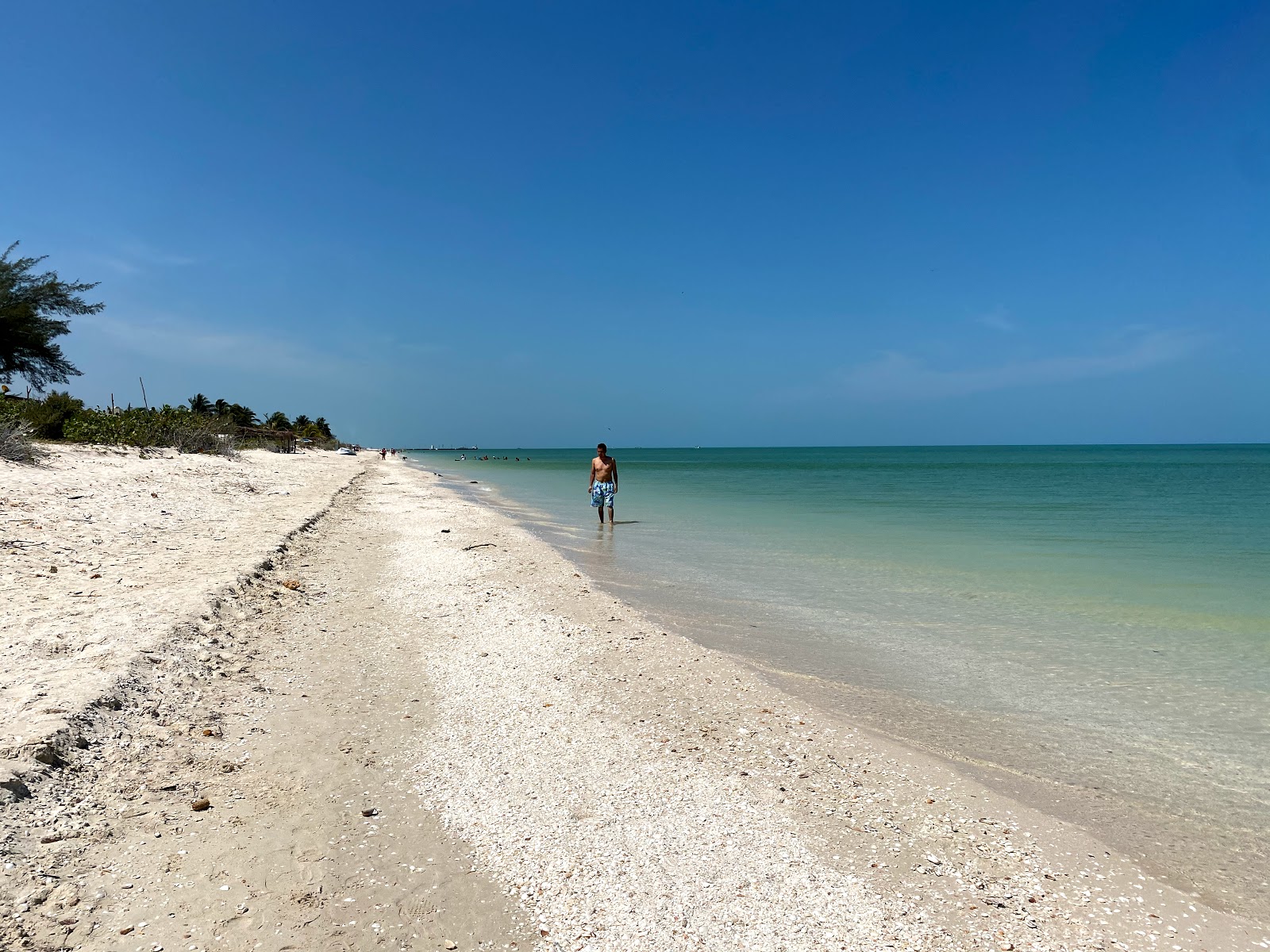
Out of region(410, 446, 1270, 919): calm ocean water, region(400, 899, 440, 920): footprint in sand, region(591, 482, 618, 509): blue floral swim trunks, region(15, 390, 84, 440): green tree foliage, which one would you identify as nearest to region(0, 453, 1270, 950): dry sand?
region(400, 899, 440, 920): footprint in sand

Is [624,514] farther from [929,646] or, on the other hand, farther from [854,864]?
[854,864]

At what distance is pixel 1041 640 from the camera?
782cm

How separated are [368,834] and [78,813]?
1439mm

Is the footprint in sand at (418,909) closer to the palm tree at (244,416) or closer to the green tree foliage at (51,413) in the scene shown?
the green tree foliage at (51,413)

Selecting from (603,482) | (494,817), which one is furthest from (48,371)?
(494,817)

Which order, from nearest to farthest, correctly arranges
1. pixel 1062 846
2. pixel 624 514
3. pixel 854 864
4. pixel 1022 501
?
1. pixel 854 864
2. pixel 1062 846
3. pixel 624 514
4. pixel 1022 501

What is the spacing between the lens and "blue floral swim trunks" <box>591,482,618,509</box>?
1886cm

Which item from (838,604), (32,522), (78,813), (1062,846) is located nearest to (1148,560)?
(838,604)

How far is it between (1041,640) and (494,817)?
22.6 ft

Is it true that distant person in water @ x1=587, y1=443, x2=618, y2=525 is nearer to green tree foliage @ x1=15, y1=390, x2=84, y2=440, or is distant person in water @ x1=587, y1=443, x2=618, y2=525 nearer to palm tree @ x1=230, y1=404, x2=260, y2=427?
green tree foliage @ x1=15, y1=390, x2=84, y2=440

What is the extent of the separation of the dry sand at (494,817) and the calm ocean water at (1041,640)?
687 millimetres

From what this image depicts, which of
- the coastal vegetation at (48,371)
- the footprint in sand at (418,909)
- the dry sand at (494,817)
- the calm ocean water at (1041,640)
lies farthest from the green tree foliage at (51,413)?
the footprint in sand at (418,909)

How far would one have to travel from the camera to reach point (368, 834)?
3490 millimetres

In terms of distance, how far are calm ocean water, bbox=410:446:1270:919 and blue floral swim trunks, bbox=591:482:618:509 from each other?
1.05 metres
